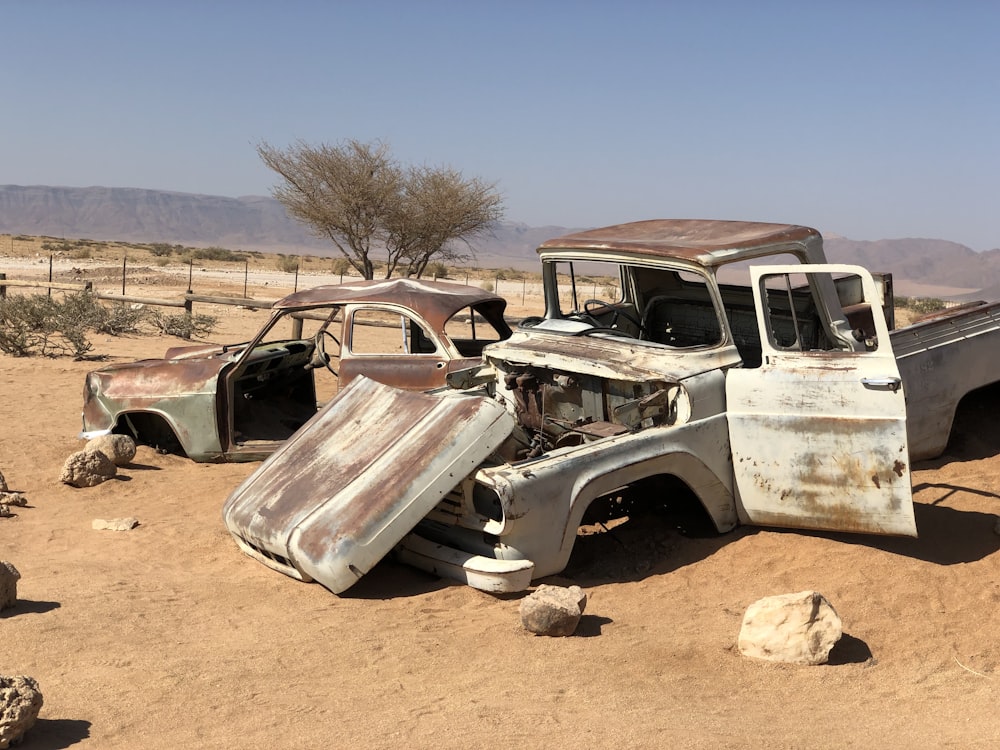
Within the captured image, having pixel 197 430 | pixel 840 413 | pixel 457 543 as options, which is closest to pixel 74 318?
pixel 197 430

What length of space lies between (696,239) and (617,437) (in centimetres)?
160

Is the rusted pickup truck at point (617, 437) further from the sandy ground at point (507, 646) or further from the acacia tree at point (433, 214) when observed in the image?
the acacia tree at point (433, 214)

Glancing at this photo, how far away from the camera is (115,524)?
6.84 metres

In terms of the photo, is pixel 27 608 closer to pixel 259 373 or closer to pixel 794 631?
pixel 794 631

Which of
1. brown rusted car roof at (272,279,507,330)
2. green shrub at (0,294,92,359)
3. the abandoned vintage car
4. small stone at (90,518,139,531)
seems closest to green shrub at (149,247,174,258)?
green shrub at (0,294,92,359)

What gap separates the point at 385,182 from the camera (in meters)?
30.2

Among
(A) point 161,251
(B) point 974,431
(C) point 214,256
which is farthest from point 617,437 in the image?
(A) point 161,251

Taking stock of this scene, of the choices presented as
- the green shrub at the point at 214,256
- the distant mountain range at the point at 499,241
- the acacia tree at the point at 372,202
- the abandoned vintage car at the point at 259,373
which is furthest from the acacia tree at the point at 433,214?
the distant mountain range at the point at 499,241

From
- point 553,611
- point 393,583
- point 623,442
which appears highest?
point 623,442

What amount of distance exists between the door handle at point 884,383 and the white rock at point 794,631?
1.34 m

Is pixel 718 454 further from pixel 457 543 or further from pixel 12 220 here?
pixel 12 220

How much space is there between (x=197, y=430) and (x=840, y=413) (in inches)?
206

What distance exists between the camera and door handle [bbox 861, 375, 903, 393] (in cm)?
551

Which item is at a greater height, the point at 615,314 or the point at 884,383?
the point at 615,314
